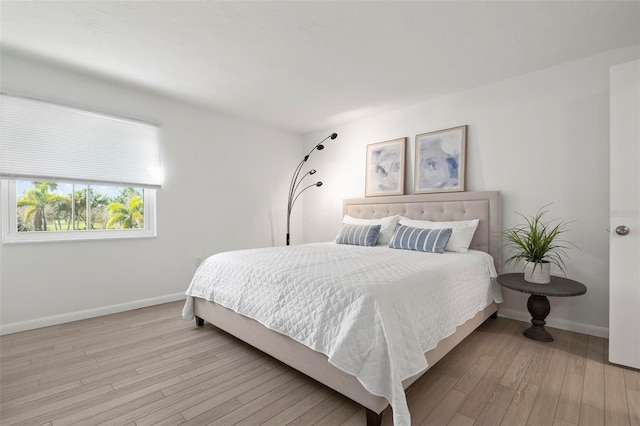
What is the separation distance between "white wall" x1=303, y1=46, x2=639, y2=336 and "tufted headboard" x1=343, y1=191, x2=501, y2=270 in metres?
0.16

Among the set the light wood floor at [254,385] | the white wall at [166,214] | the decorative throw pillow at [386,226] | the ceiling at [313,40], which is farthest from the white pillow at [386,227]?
the white wall at [166,214]

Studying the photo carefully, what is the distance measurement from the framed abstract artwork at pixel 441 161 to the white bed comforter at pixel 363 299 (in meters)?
0.96

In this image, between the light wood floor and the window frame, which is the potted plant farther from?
the window frame

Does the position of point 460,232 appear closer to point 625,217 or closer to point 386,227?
point 386,227

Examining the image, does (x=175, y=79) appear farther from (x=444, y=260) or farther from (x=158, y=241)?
(x=444, y=260)

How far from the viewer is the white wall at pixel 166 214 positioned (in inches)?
99.4

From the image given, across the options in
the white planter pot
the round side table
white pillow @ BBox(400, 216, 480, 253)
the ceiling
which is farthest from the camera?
white pillow @ BBox(400, 216, 480, 253)

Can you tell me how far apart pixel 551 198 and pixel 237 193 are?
357 cm

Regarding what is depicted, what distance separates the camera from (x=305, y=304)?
1644 mm

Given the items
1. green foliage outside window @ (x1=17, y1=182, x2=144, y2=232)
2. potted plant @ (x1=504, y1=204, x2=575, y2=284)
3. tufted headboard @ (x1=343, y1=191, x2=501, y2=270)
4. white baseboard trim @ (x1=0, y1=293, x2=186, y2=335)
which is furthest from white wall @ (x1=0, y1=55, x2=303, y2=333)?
potted plant @ (x1=504, y1=204, x2=575, y2=284)

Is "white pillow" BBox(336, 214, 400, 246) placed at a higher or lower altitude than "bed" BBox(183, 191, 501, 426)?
higher

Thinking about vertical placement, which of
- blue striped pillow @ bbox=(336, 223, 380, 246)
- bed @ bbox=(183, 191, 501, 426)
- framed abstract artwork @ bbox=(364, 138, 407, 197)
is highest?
framed abstract artwork @ bbox=(364, 138, 407, 197)

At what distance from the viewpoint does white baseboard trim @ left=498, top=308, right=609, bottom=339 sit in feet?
7.69

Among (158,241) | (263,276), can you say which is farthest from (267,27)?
(158,241)
